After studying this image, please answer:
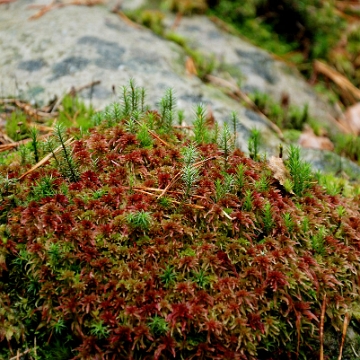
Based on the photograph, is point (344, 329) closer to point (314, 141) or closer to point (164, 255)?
point (164, 255)

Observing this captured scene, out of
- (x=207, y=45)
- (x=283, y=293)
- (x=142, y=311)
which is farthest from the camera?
(x=207, y=45)

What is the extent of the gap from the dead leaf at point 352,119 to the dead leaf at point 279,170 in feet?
9.50

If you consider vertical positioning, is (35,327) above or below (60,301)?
below

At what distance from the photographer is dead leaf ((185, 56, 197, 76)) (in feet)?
16.7

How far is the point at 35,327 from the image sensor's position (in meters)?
2.42

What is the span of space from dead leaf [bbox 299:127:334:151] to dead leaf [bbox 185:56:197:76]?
1446 millimetres

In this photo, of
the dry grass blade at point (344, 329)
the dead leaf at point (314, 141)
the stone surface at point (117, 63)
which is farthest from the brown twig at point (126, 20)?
the dry grass blade at point (344, 329)

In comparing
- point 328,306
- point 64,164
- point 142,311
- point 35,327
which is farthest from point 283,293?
point 64,164

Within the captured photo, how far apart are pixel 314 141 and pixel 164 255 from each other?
8.83 feet

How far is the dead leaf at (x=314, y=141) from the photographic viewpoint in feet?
14.8

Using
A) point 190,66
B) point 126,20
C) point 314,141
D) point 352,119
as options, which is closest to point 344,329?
point 314,141

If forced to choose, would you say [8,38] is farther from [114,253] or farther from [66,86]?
[114,253]

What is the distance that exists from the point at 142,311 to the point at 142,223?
50cm

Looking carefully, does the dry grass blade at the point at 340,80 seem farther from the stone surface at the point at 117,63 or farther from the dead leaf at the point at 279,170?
the dead leaf at the point at 279,170
